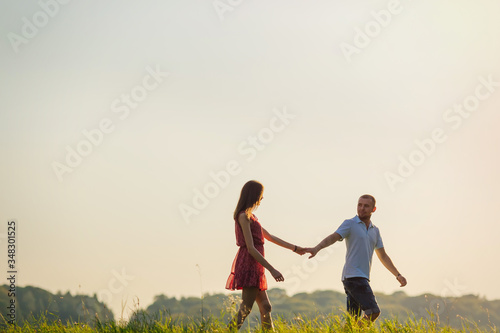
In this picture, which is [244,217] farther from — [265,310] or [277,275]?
[265,310]

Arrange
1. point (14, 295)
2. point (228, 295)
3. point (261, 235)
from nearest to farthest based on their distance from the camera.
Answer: point (228, 295) → point (261, 235) → point (14, 295)

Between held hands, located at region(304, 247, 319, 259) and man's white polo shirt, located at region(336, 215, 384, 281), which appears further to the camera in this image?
held hands, located at region(304, 247, 319, 259)

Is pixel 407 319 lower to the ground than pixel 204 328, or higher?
lower

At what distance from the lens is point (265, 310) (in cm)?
885

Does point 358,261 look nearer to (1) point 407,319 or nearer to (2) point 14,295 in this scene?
(1) point 407,319

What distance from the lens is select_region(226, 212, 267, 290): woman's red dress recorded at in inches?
348

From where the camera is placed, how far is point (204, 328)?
28.3ft

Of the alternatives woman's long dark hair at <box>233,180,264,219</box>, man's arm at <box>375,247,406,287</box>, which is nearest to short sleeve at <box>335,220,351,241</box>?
man's arm at <box>375,247,406,287</box>

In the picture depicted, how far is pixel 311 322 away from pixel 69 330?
339 centimetres

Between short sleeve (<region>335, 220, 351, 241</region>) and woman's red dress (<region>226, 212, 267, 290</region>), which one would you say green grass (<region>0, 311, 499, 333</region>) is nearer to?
woman's red dress (<region>226, 212, 267, 290</region>)

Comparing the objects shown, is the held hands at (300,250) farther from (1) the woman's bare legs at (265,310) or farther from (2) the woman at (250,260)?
(1) the woman's bare legs at (265,310)

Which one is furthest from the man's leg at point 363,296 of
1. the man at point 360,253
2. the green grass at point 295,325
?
the green grass at point 295,325

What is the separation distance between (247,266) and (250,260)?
89mm

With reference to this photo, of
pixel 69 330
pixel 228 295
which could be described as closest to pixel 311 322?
pixel 228 295
